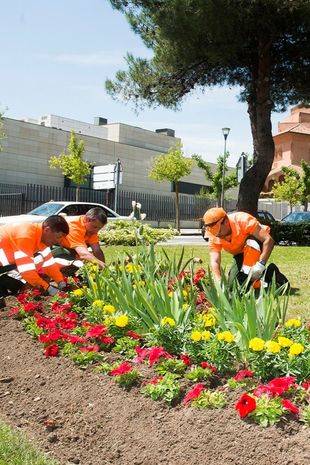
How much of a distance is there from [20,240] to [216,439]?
389cm

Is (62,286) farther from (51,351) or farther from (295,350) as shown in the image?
(295,350)

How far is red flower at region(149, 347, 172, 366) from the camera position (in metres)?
3.68

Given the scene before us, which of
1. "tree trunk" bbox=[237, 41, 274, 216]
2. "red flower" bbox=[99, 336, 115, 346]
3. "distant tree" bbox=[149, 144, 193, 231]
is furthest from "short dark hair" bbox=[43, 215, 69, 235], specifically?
"distant tree" bbox=[149, 144, 193, 231]

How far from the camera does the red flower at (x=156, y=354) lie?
12.1ft

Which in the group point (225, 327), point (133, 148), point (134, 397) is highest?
point (133, 148)

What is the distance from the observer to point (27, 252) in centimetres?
637

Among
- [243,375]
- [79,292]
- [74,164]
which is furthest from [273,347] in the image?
[74,164]

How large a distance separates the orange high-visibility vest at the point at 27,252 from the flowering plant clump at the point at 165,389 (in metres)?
2.83

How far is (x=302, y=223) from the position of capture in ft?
77.4

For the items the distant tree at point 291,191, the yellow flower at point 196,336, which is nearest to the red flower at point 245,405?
the yellow flower at point 196,336

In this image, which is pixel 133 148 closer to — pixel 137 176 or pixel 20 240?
pixel 137 176

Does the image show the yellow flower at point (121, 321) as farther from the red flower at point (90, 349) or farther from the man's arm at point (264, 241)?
the man's arm at point (264, 241)

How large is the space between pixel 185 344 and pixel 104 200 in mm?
→ 40614

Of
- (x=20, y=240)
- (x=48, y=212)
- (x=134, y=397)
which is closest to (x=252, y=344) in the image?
(x=134, y=397)
